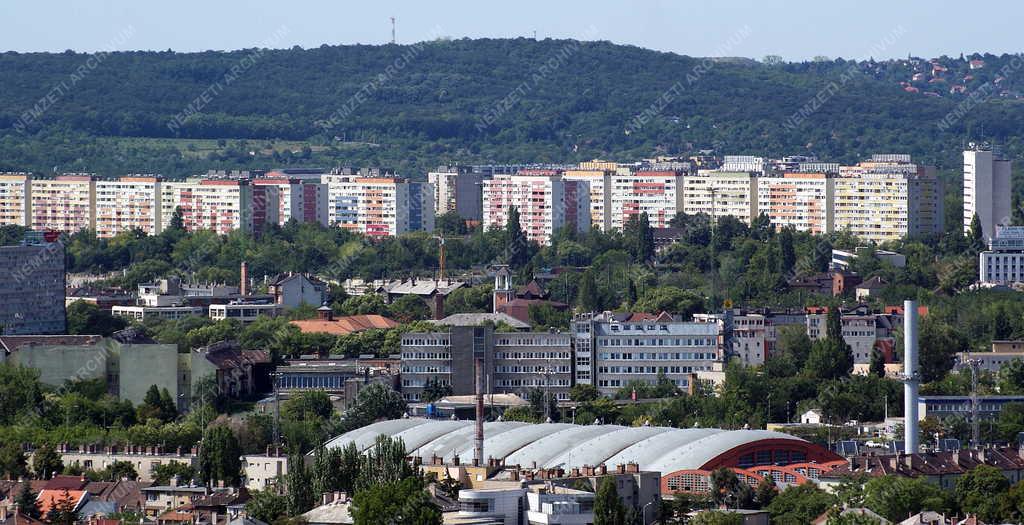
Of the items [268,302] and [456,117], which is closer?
[268,302]

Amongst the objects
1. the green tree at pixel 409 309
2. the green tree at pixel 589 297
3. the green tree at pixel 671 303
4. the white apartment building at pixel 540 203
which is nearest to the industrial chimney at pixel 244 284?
the green tree at pixel 409 309

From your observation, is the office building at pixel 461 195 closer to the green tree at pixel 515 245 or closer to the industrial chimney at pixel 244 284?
the green tree at pixel 515 245

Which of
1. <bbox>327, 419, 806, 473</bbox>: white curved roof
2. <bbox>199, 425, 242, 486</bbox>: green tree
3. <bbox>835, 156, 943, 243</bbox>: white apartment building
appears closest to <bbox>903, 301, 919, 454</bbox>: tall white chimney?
<bbox>327, 419, 806, 473</bbox>: white curved roof

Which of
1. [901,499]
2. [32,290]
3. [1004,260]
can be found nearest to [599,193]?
[1004,260]

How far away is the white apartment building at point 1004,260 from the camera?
87188 millimetres

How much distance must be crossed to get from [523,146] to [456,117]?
757 cm

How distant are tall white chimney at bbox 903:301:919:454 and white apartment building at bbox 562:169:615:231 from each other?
60421 mm

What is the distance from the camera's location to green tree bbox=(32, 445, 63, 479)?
1911 inches

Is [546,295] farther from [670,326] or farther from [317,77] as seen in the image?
[317,77]

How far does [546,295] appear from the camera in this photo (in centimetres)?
8362

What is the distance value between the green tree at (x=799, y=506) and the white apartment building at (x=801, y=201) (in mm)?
66911

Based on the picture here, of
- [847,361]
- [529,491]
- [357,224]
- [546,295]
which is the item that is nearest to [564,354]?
[847,361]

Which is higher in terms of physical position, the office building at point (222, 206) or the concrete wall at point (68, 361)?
the office building at point (222, 206)

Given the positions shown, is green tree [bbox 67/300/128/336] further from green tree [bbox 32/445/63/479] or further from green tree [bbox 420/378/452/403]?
green tree [bbox 32/445/63/479]
